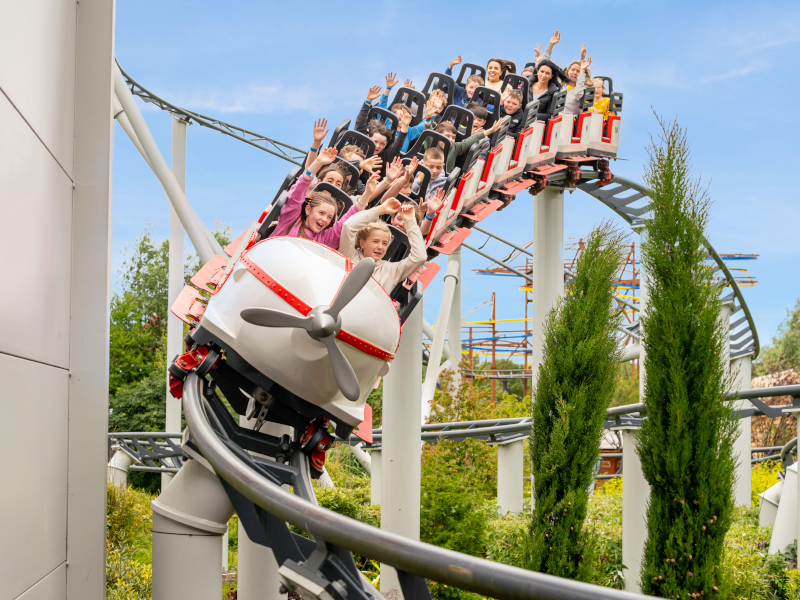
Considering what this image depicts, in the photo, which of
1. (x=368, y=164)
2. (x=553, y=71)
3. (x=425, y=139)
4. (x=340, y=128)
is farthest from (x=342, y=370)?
(x=553, y=71)

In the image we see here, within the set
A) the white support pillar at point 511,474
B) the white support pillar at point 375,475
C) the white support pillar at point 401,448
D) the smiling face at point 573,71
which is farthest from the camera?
the smiling face at point 573,71

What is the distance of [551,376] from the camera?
4.86m

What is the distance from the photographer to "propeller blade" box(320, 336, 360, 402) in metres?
2.80

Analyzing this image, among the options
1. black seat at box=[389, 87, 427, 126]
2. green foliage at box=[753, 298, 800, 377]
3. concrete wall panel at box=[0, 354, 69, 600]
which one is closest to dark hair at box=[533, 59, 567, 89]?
black seat at box=[389, 87, 427, 126]

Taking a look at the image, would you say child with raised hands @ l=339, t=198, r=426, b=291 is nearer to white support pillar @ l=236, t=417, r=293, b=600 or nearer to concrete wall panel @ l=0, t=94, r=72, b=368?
white support pillar @ l=236, t=417, r=293, b=600

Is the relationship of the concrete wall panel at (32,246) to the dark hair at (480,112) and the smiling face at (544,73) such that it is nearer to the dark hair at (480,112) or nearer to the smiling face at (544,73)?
the dark hair at (480,112)

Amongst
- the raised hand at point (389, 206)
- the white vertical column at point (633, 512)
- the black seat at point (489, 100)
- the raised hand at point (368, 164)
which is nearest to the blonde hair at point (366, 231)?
the raised hand at point (389, 206)

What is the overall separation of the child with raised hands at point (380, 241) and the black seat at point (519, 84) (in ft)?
15.9

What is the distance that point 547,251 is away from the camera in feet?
27.8

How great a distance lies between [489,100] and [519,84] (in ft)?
2.51

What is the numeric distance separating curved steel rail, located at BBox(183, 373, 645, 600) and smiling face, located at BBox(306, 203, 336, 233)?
1751mm

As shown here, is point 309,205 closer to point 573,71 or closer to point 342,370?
point 342,370

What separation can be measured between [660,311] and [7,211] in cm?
328

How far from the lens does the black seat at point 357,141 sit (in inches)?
240
